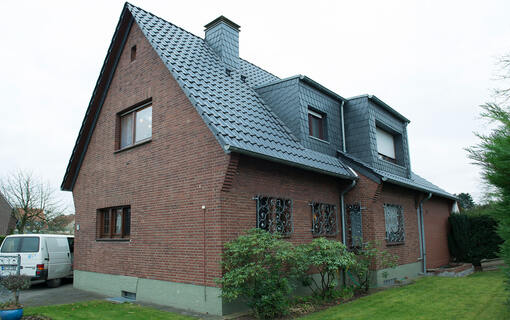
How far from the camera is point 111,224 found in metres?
11.7

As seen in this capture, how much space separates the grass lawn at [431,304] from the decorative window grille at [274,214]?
2203 mm

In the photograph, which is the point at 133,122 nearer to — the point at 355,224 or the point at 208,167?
the point at 208,167

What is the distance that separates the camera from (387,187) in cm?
1269

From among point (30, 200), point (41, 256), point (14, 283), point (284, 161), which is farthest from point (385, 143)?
point (30, 200)

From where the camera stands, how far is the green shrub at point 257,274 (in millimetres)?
7277

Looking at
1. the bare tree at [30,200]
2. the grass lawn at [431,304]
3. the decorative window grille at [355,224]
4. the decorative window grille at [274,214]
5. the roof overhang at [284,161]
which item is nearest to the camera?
the grass lawn at [431,304]

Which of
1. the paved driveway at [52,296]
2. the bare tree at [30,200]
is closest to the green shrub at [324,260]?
the paved driveway at [52,296]

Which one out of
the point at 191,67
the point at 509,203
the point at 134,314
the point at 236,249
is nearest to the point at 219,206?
the point at 236,249

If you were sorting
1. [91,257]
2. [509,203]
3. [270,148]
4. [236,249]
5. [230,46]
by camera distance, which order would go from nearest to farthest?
[509,203] → [236,249] → [270,148] → [91,257] → [230,46]

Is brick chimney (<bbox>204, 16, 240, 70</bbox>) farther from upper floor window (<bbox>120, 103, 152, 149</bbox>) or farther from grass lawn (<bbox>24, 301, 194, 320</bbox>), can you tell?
grass lawn (<bbox>24, 301, 194, 320</bbox>)

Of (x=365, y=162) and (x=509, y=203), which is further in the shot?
(x=365, y=162)

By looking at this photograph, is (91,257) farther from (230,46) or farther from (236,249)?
(230,46)

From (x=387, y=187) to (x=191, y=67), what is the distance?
755 cm

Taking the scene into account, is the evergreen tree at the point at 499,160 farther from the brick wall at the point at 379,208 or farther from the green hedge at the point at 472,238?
the green hedge at the point at 472,238
